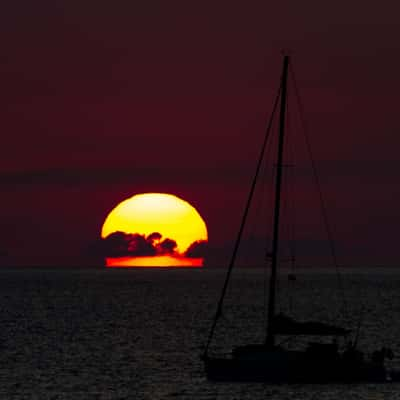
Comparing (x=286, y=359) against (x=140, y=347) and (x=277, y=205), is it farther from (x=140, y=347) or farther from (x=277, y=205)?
(x=140, y=347)

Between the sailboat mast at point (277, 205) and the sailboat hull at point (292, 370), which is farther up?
the sailboat mast at point (277, 205)

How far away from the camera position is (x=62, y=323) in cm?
11838

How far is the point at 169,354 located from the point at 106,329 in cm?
2736

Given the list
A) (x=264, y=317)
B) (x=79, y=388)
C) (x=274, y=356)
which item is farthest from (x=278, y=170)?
(x=264, y=317)

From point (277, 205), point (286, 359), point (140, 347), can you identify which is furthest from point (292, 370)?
point (140, 347)

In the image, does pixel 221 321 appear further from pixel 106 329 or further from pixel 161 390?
pixel 161 390

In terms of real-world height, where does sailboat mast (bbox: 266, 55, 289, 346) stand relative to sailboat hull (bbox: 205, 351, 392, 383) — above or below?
above

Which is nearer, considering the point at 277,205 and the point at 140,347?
the point at 277,205

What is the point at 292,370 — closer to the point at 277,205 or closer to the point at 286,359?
the point at 286,359

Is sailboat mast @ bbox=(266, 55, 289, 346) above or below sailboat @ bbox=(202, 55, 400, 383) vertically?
above

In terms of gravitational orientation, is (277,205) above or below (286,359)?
above

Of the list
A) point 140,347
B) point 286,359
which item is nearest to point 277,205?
point 286,359

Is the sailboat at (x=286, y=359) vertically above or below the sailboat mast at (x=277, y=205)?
below

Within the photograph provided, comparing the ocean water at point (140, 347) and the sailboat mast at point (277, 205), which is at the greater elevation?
the sailboat mast at point (277, 205)
